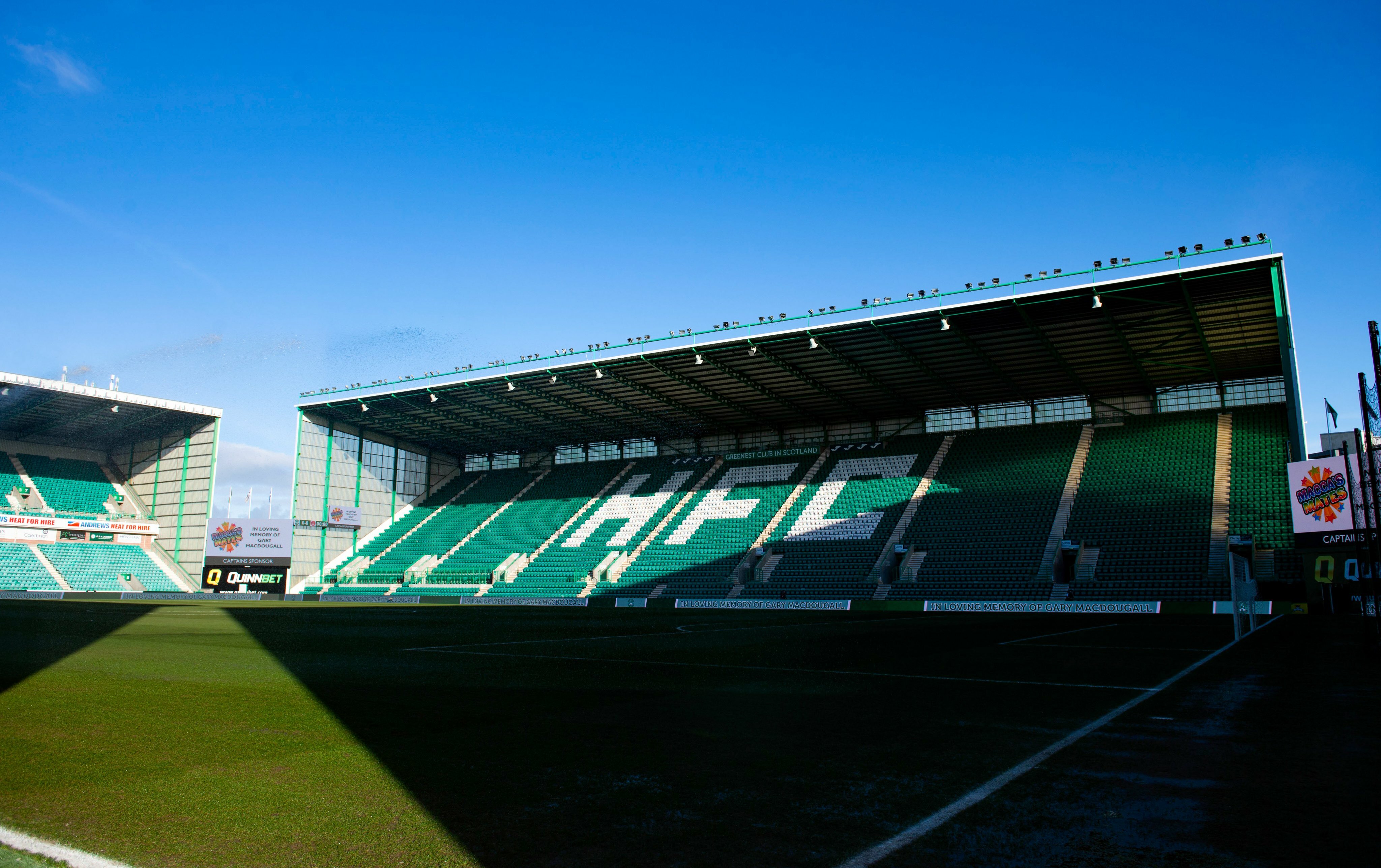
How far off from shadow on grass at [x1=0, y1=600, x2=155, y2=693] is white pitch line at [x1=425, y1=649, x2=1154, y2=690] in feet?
17.7

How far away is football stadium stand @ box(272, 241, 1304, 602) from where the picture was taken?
3378 cm

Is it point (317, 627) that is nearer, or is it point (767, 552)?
point (317, 627)

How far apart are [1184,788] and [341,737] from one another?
5.62 metres

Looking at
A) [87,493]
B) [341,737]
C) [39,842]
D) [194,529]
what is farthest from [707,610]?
[87,493]

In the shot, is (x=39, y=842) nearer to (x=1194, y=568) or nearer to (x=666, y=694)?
(x=666, y=694)

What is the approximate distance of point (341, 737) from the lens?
6.19m

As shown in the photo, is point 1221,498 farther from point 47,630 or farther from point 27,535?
point 27,535


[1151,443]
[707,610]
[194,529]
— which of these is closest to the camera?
[707,610]

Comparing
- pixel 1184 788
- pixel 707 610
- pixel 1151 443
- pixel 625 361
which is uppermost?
pixel 625 361

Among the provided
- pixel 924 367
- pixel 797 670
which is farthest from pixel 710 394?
pixel 797 670

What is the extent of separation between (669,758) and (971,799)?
1989 millimetres

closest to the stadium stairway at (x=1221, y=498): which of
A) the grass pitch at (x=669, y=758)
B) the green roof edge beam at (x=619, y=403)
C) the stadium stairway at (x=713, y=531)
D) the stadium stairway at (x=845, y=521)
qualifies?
the stadium stairway at (x=845, y=521)

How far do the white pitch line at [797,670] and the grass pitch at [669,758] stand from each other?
9cm

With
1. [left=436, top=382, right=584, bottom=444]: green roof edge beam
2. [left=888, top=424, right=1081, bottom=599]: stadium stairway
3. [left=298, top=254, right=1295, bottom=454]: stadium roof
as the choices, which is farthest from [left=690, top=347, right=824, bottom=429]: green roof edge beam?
[left=436, top=382, right=584, bottom=444]: green roof edge beam
